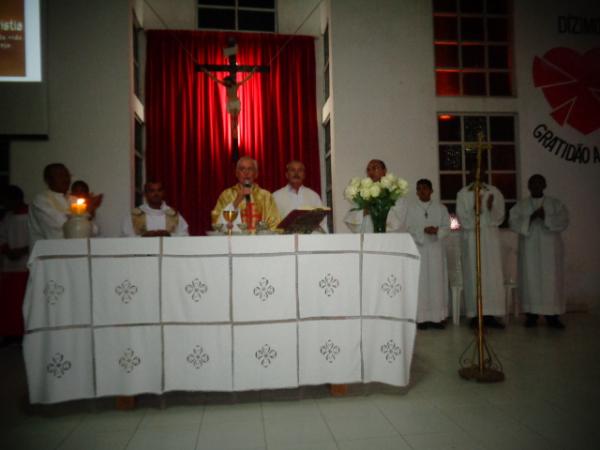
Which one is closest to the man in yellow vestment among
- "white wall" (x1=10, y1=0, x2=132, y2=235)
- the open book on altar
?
the open book on altar

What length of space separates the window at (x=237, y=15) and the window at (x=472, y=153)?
306cm

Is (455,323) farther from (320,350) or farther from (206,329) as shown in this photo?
(206,329)

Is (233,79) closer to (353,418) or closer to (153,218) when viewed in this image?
(153,218)

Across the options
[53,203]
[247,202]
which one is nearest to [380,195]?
[247,202]

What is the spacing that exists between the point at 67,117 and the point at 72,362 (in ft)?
12.2

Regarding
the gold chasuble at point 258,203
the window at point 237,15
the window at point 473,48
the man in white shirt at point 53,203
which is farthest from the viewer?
the window at point 237,15

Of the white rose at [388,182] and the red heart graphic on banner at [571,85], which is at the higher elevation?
the red heart graphic on banner at [571,85]

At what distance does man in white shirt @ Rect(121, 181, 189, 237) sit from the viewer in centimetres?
431

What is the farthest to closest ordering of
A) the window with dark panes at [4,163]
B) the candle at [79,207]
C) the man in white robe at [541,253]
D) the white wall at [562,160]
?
the white wall at [562,160] → the window with dark panes at [4,163] → the man in white robe at [541,253] → the candle at [79,207]

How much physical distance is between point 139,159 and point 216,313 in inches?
169

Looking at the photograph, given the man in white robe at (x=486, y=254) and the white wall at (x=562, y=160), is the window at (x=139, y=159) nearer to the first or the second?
the man in white robe at (x=486, y=254)

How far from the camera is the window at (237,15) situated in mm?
6594

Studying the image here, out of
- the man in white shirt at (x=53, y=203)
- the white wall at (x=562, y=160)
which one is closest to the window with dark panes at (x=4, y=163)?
the man in white shirt at (x=53, y=203)

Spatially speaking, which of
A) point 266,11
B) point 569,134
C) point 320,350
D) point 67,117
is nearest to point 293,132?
point 266,11
